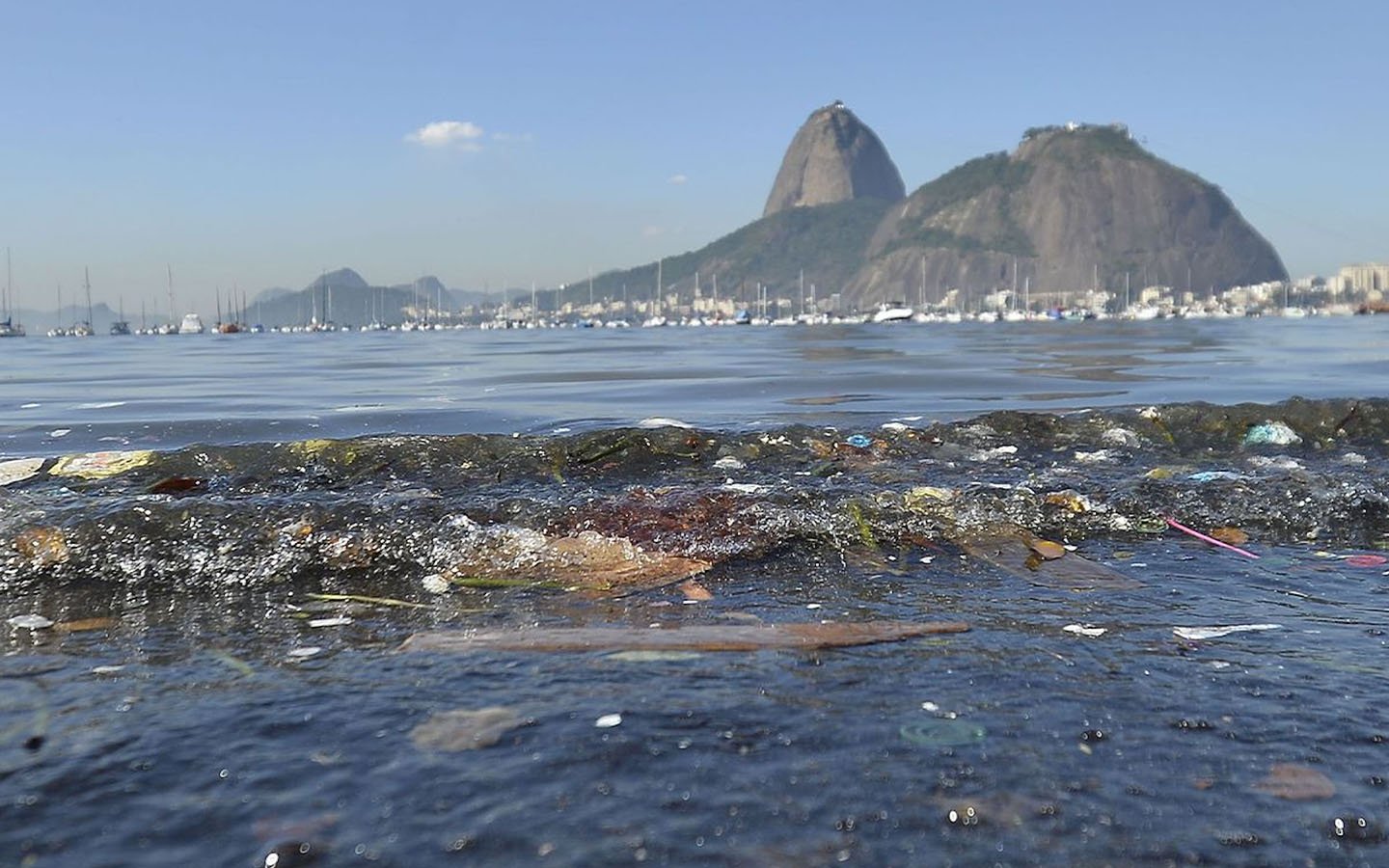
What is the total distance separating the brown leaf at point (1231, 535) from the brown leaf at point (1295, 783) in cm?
277

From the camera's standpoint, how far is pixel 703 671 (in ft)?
8.95

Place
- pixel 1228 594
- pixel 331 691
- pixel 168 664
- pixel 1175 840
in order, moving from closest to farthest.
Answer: pixel 1175 840 → pixel 331 691 → pixel 168 664 → pixel 1228 594

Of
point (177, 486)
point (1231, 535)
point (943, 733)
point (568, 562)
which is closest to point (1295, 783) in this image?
point (943, 733)

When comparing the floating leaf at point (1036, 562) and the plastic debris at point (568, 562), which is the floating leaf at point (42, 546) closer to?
the plastic debris at point (568, 562)

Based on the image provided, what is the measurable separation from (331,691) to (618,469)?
13.7 ft

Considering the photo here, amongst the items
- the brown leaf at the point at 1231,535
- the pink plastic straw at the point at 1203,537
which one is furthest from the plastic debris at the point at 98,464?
the brown leaf at the point at 1231,535

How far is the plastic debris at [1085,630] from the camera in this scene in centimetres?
306

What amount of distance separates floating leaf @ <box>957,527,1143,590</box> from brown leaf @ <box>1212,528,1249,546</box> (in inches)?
34.7

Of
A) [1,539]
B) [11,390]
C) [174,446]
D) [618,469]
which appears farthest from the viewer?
[11,390]

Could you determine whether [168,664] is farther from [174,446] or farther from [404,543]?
[174,446]

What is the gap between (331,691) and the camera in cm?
260

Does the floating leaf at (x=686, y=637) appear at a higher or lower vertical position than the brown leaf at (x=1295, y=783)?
lower

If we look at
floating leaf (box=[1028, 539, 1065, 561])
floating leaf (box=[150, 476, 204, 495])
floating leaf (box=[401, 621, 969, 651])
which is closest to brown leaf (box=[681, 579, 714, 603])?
floating leaf (box=[401, 621, 969, 651])

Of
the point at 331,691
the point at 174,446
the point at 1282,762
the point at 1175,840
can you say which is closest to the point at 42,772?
the point at 331,691
